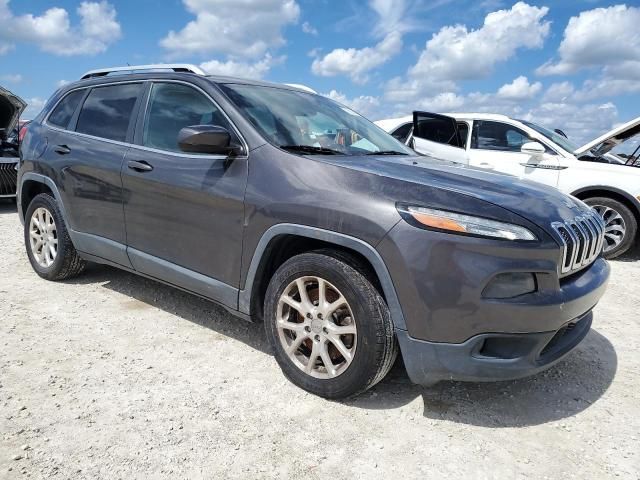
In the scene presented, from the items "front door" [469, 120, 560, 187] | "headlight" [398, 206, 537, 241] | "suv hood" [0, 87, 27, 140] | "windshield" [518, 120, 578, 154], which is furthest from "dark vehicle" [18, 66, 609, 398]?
"suv hood" [0, 87, 27, 140]

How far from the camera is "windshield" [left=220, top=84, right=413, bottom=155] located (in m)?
3.06

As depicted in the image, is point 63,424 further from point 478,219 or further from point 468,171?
point 468,171

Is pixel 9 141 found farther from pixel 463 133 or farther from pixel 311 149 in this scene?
pixel 311 149

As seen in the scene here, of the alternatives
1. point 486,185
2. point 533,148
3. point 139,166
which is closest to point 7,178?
point 139,166

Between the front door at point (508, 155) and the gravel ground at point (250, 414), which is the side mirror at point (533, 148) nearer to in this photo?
the front door at point (508, 155)

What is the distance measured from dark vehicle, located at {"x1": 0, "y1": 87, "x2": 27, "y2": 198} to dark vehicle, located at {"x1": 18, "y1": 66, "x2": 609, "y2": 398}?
5.14 metres

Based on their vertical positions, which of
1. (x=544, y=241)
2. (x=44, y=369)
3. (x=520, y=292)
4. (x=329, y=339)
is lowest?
(x=44, y=369)

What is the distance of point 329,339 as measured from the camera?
266 centimetres

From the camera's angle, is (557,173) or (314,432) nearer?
(314,432)

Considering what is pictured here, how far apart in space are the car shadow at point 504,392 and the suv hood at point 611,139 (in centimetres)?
362

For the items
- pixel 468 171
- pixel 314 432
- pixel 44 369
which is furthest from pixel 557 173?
pixel 44 369

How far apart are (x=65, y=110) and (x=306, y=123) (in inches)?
92.6

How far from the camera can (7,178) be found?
8.20 meters

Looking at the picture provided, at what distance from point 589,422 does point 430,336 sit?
1066mm
